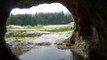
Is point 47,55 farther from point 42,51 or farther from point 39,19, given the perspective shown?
point 39,19

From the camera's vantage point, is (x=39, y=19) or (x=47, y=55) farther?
(x=39, y=19)

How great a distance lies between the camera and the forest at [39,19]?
8202 cm

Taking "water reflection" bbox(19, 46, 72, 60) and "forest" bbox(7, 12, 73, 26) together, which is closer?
"water reflection" bbox(19, 46, 72, 60)

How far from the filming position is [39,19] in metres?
93.8

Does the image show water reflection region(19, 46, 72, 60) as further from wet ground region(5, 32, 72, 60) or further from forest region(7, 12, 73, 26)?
forest region(7, 12, 73, 26)

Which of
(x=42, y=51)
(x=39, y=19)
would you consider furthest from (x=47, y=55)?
(x=39, y=19)

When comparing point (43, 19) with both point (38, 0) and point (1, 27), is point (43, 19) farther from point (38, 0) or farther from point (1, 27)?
point (1, 27)

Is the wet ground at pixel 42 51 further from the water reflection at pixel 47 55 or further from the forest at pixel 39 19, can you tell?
the forest at pixel 39 19

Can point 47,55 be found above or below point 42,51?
above

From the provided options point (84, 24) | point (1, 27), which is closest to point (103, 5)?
point (1, 27)

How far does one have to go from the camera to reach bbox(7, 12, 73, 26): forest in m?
82.0

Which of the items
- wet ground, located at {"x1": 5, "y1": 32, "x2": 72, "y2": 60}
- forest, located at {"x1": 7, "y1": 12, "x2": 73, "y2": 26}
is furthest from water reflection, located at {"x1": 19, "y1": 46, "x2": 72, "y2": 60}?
forest, located at {"x1": 7, "y1": 12, "x2": 73, "y2": 26}

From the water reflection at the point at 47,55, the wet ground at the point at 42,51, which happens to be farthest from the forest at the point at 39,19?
the water reflection at the point at 47,55

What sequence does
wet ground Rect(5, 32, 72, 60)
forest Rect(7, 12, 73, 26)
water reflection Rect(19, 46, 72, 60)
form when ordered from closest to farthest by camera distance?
water reflection Rect(19, 46, 72, 60)
wet ground Rect(5, 32, 72, 60)
forest Rect(7, 12, 73, 26)
